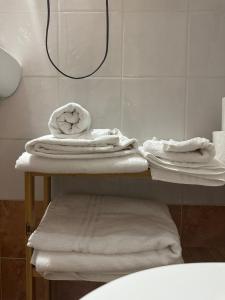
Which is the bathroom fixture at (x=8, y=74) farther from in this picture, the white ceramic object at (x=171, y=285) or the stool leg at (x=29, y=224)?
the white ceramic object at (x=171, y=285)

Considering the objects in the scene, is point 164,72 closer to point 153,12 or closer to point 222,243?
point 153,12

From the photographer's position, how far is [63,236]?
880 millimetres

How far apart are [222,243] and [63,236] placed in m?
0.62

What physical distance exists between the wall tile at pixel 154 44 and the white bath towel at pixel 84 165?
41 centimetres

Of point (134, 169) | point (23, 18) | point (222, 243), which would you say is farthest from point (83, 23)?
point (222, 243)

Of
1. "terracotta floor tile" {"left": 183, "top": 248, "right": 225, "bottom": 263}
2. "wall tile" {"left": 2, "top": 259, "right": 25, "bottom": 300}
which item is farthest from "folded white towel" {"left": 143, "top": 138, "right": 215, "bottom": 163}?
"wall tile" {"left": 2, "top": 259, "right": 25, "bottom": 300}

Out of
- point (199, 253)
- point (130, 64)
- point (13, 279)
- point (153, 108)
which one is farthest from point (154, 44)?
point (13, 279)

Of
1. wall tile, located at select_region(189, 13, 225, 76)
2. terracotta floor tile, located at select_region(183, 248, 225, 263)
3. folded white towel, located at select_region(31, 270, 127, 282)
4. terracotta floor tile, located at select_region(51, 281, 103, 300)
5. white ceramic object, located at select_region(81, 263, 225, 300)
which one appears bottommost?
terracotta floor tile, located at select_region(51, 281, 103, 300)

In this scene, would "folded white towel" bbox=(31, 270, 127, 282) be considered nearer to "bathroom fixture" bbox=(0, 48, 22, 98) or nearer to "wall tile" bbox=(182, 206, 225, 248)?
"wall tile" bbox=(182, 206, 225, 248)

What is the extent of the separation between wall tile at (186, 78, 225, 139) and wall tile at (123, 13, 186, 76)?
0.08 metres

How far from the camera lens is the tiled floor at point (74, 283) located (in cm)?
119

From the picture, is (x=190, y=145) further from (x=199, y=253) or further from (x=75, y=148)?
(x=199, y=253)

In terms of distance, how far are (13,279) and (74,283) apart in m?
0.23

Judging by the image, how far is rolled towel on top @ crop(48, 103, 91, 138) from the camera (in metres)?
0.98
